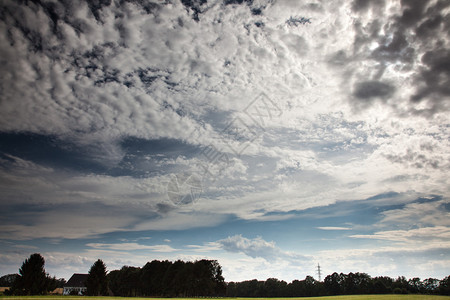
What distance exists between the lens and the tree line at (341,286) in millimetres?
143387

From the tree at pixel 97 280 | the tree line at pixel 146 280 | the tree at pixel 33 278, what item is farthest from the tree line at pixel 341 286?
the tree at pixel 33 278

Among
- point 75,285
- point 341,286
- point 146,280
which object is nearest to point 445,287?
point 341,286

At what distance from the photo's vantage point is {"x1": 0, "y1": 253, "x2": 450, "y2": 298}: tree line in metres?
71.4

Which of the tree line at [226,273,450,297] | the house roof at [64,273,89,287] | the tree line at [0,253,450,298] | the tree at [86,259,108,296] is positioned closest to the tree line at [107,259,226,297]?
the tree line at [0,253,450,298]

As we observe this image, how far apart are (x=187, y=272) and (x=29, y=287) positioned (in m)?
64.8

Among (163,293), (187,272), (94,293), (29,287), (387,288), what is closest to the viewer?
(29,287)

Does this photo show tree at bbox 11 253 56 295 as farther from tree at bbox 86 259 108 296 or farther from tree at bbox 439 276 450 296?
tree at bbox 439 276 450 296

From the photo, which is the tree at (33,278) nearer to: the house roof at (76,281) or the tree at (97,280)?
the tree at (97,280)

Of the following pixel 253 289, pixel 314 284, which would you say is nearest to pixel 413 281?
pixel 314 284

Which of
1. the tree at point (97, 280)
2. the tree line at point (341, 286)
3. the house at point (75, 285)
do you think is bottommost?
the tree line at point (341, 286)

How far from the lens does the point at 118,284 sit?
14775 cm

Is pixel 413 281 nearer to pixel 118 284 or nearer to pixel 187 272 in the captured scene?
pixel 187 272

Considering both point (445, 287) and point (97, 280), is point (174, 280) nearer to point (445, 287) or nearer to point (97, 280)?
point (97, 280)

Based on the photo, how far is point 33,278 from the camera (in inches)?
2724
